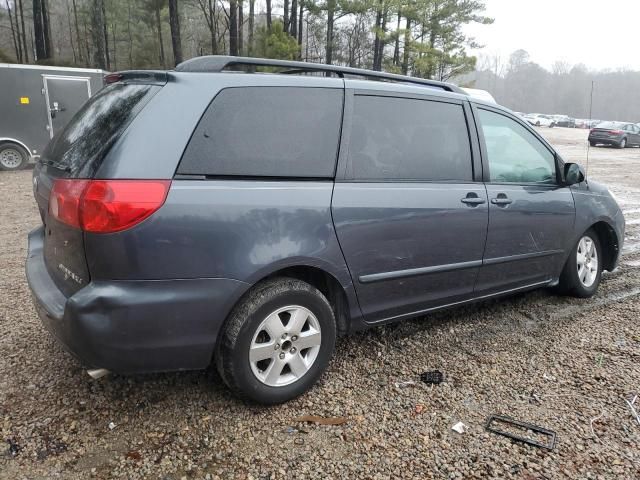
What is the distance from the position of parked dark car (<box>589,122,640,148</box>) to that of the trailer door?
2549 cm

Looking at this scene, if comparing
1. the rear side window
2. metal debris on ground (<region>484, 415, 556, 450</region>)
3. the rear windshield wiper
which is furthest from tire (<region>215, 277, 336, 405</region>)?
the rear windshield wiper

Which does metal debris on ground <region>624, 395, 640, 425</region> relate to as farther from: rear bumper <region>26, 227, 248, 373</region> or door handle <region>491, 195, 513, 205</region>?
rear bumper <region>26, 227, 248, 373</region>

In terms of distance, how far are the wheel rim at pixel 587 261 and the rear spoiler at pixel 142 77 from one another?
11.8 feet

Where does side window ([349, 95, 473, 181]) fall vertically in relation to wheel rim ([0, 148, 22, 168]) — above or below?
above

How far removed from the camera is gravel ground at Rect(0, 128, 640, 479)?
2.33 metres

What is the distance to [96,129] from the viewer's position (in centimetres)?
255

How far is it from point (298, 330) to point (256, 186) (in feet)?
2.58

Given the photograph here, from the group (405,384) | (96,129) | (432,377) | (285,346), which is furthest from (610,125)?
(96,129)

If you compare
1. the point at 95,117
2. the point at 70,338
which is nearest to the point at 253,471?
the point at 70,338

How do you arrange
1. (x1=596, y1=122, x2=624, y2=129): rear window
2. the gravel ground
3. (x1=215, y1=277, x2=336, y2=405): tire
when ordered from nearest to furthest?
the gravel ground → (x1=215, y1=277, x2=336, y2=405): tire → (x1=596, y1=122, x2=624, y2=129): rear window

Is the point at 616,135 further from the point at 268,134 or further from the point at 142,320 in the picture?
the point at 142,320

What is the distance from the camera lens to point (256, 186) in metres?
2.52

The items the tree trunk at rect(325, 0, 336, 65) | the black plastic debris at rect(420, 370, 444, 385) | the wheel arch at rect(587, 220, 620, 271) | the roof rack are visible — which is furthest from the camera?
the tree trunk at rect(325, 0, 336, 65)

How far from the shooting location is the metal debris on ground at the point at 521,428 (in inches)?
99.3
